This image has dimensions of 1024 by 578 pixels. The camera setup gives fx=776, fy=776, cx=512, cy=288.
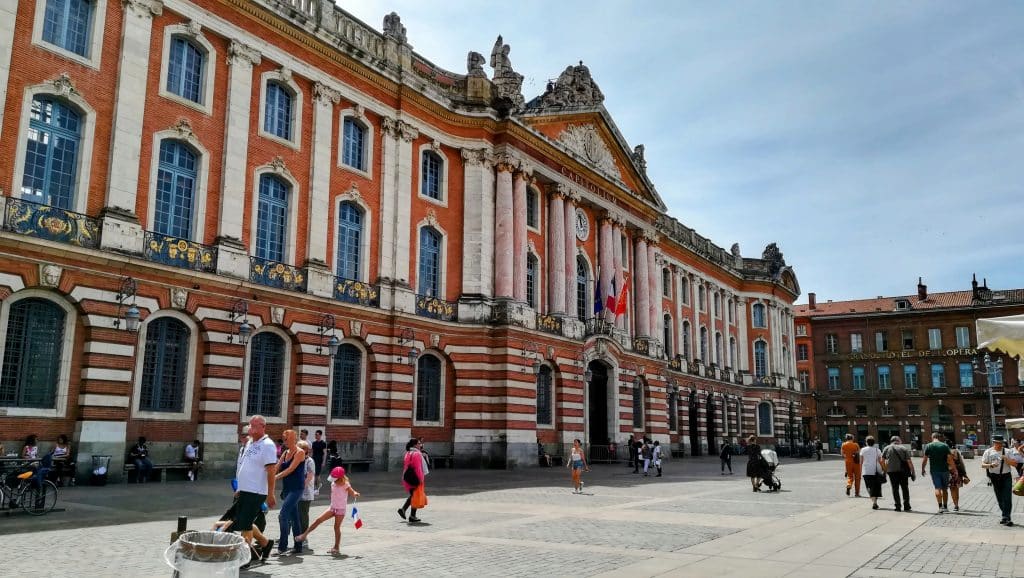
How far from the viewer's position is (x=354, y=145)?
3045 cm

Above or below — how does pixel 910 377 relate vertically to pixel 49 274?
above

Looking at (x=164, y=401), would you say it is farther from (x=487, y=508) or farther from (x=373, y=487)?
(x=487, y=508)

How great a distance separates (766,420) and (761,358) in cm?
560

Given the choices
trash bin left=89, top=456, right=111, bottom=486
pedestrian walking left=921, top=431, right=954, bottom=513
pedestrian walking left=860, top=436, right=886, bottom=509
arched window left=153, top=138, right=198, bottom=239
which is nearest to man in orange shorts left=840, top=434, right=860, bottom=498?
pedestrian walking left=860, top=436, right=886, bottom=509

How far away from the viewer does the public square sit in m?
10.2

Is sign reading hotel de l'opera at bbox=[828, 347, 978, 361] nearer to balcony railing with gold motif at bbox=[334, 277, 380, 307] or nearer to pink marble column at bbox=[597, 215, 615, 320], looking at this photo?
pink marble column at bbox=[597, 215, 615, 320]

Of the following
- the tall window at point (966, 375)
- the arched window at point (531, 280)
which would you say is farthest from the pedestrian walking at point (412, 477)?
the tall window at point (966, 375)

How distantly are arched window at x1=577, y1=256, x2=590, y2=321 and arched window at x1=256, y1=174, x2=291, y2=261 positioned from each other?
18284 millimetres

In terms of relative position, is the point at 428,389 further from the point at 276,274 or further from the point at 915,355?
the point at 915,355

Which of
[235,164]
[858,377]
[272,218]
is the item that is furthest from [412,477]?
[858,377]

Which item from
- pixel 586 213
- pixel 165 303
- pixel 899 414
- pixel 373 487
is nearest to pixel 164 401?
pixel 165 303

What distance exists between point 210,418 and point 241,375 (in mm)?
1711

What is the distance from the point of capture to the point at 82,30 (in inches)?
858

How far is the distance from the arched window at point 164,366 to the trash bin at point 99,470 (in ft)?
6.87
